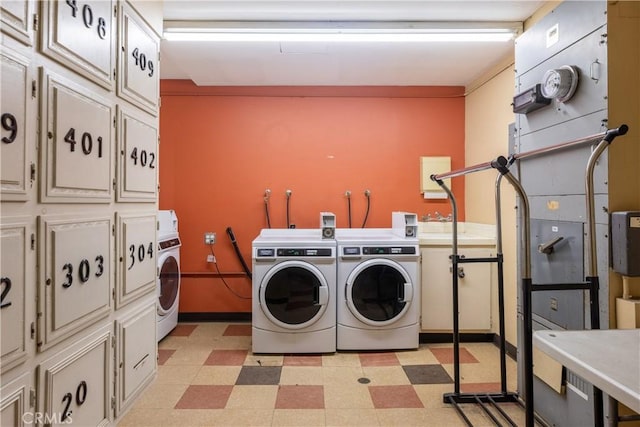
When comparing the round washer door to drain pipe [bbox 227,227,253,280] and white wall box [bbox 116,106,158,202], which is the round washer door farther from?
white wall box [bbox 116,106,158,202]

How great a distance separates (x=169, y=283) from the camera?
3289 mm

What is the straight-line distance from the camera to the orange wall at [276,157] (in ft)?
12.4

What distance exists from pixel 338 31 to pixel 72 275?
7.88 feet

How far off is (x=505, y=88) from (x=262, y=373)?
3.28 metres

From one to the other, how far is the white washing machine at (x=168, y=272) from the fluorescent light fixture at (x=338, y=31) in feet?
5.55

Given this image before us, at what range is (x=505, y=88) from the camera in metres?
3.09

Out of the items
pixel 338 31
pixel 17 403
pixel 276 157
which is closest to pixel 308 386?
pixel 17 403

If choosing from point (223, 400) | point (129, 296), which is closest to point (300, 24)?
point (129, 296)

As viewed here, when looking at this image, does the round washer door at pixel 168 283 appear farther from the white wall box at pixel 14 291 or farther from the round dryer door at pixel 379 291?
the white wall box at pixel 14 291

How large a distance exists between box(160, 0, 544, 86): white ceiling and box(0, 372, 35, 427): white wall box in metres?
2.43

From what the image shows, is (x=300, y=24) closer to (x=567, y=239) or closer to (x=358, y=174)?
(x=358, y=174)

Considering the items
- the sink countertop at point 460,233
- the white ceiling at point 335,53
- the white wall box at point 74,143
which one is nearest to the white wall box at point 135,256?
the white wall box at point 74,143

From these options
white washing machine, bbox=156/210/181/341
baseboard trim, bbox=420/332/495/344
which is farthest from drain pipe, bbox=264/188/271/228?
baseboard trim, bbox=420/332/495/344

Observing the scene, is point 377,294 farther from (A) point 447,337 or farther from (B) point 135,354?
(B) point 135,354
